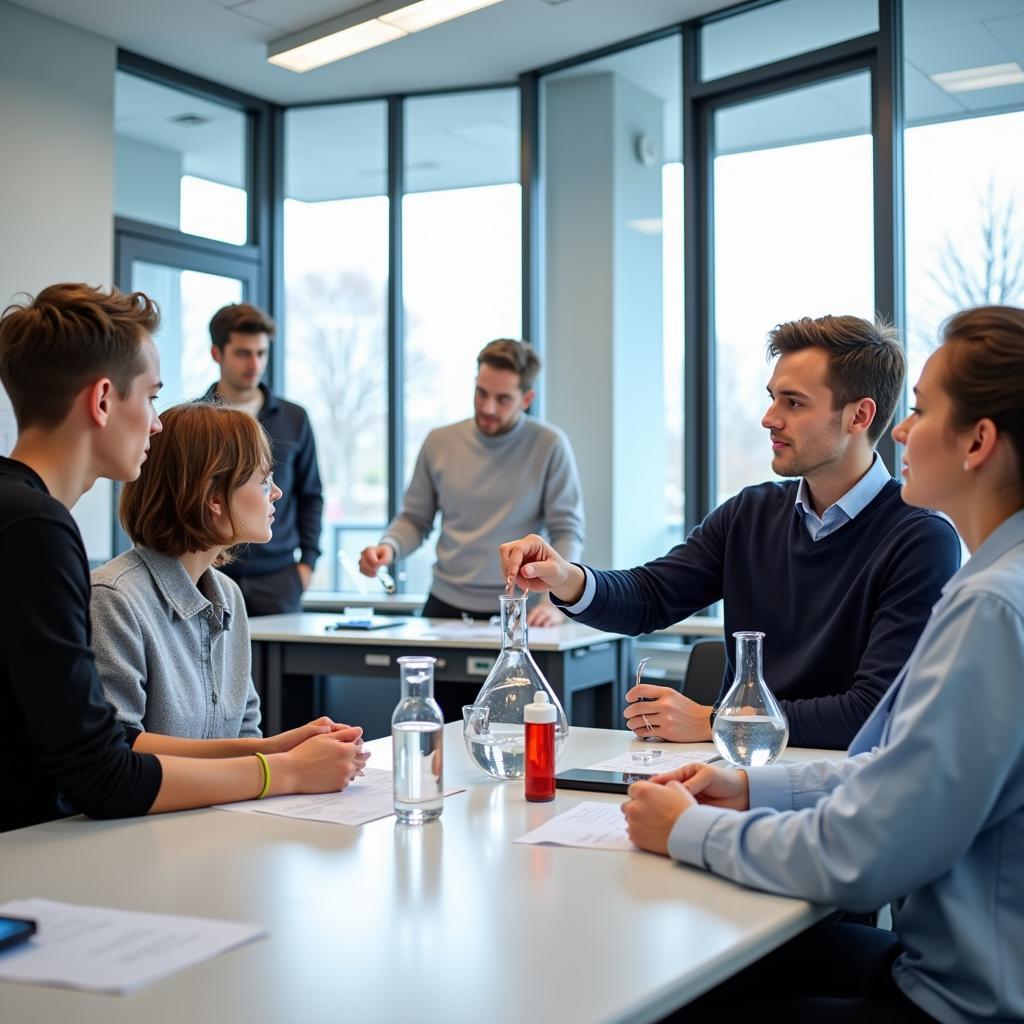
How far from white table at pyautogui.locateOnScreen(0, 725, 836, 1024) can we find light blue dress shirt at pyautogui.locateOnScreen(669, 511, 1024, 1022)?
0.21 ft

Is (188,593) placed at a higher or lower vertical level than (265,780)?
higher

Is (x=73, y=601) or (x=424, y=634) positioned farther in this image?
(x=424, y=634)

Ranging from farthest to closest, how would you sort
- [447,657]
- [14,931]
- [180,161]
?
[180,161], [447,657], [14,931]

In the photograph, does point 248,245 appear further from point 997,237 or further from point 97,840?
point 97,840

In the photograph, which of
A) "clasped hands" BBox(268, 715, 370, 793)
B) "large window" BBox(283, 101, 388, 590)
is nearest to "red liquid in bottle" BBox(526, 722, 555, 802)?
"clasped hands" BBox(268, 715, 370, 793)

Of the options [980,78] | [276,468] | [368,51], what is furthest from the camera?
[368,51]

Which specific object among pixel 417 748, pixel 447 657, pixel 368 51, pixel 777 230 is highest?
pixel 368 51

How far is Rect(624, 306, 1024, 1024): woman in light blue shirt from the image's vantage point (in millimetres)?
1188

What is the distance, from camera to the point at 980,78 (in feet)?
13.5

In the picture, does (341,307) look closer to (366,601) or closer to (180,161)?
(180,161)

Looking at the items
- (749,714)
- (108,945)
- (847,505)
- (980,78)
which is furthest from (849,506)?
(980,78)

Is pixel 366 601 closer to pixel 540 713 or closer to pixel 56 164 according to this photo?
pixel 56 164

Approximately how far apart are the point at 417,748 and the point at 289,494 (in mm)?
3139

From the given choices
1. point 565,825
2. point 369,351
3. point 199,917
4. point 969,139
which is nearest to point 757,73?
point 969,139
